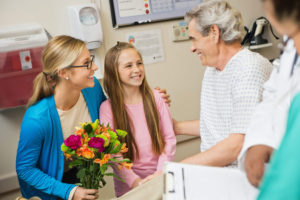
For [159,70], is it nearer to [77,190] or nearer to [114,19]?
[114,19]

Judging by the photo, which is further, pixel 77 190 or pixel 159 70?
pixel 159 70

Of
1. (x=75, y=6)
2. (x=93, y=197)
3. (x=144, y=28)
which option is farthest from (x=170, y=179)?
(x=144, y=28)

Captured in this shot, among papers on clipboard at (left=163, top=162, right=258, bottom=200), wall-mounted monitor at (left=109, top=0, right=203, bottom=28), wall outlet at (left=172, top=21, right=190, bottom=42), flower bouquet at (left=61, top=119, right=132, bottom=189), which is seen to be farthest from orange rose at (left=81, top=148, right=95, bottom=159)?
wall outlet at (left=172, top=21, right=190, bottom=42)

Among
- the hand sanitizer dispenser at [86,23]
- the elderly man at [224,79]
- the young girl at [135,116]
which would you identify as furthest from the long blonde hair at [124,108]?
the hand sanitizer dispenser at [86,23]

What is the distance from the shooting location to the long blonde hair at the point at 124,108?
6.00 ft

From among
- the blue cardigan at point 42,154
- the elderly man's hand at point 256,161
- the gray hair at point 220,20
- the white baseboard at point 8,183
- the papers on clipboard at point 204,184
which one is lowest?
the white baseboard at point 8,183

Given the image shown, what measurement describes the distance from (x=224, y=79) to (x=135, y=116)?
0.60 m

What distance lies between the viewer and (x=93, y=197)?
1482 millimetres

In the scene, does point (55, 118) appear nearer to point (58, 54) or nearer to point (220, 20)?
point (58, 54)

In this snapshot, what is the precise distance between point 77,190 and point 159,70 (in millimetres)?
1400

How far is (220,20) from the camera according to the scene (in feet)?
4.91

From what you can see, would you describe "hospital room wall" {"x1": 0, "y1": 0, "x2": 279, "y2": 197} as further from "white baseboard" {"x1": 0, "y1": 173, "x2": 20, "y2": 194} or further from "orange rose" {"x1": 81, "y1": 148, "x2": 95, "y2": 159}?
"orange rose" {"x1": 81, "y1": 148, "x2": 95, "y2": 159}

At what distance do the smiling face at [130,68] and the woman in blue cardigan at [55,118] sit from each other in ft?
0.62

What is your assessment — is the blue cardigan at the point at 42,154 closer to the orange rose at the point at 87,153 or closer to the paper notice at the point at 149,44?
the orange rose at the point at 87,153
